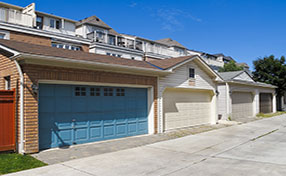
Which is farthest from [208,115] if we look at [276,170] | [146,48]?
[146,48]

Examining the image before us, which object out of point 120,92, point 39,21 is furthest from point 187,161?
point 39,21

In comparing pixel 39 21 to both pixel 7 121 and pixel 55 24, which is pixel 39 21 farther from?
pixel 7 121

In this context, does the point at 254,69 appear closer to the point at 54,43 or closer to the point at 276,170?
the point at 54,43

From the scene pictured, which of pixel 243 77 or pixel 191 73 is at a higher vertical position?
pixel 243 77

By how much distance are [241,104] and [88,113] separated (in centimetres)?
1571

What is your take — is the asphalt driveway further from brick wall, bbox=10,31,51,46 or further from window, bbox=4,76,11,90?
brick wall, bbox=10,31,51,46

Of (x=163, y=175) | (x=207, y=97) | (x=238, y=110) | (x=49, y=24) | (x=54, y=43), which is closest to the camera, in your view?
(x=163, y=175)

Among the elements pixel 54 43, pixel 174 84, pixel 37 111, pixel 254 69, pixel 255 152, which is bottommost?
pixel 255 152

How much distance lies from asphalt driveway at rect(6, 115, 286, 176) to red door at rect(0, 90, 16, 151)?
1.98m

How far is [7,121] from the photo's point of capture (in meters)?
7.84

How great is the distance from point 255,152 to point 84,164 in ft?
19.2

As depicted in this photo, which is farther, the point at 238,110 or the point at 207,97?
the point at 238,110

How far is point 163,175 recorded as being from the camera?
6.05m

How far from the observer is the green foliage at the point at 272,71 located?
28484 millimetres
